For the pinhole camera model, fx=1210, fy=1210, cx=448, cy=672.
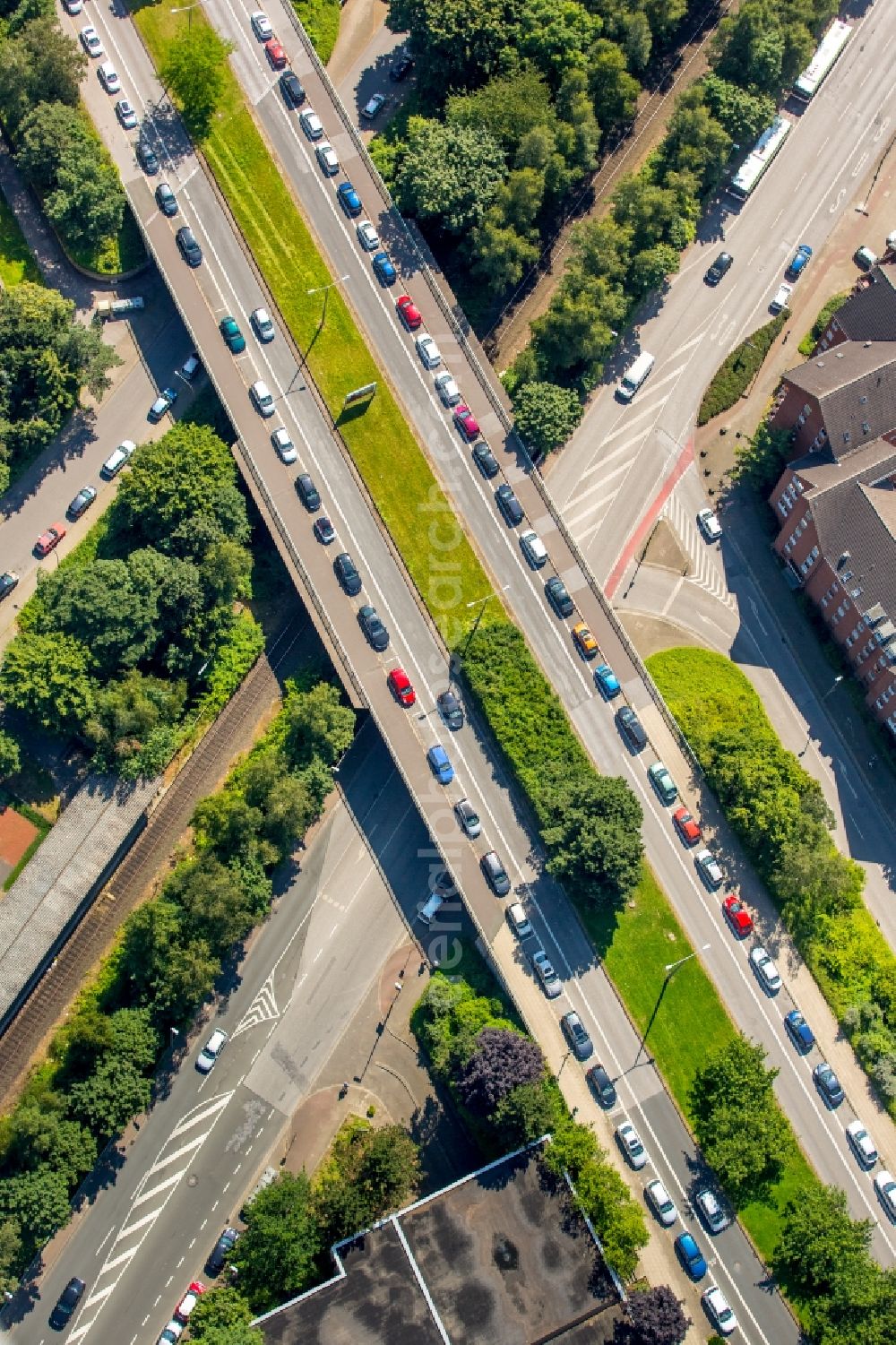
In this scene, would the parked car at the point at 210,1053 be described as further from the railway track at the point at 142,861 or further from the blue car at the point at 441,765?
the blue car at the point at 441,765

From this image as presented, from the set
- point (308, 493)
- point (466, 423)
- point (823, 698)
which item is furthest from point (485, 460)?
point (823, 698)

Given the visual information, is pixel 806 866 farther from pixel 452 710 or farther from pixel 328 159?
pixel 328 159

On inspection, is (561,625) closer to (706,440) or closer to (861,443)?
(706,440)

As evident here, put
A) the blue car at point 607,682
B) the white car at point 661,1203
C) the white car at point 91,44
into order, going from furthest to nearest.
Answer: the white car at point 91,44, the blue car at point 607,682, the white car at point 661,1203

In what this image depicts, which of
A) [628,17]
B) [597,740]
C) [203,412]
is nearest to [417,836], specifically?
[597,740]

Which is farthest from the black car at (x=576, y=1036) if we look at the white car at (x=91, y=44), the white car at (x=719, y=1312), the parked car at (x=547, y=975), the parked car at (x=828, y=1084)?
the white car at (x=91, y=44)
